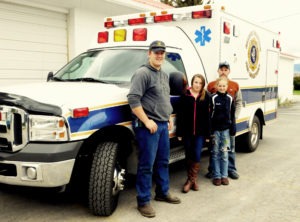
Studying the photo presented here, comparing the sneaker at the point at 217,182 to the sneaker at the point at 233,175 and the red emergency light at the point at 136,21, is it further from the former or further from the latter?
the red emergency light at the point at 136,21

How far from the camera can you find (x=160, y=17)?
6289 millimetres

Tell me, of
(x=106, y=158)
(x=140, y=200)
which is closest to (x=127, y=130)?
(x=106, y=158)

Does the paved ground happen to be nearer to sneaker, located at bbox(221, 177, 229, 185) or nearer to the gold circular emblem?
sneaker, located at bbox(221, 177, 229, 185)

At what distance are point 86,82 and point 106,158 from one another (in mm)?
1171

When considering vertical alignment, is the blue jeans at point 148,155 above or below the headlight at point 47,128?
below

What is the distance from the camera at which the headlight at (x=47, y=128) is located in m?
3.56

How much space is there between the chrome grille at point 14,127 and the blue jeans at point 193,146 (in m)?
2.18

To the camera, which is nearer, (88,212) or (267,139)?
(88,212)

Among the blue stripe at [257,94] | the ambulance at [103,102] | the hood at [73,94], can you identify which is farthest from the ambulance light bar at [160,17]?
the hood at [73,94]

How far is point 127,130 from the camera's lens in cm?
431

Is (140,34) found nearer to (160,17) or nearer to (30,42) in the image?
(160,17)

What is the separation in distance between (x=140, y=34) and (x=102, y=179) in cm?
225

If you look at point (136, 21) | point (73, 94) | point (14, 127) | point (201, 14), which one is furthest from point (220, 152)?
point (14, 127)

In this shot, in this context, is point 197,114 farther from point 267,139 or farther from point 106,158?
point 267,139
